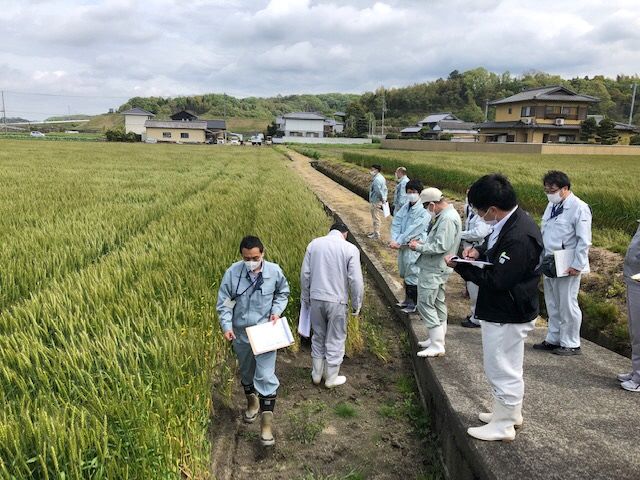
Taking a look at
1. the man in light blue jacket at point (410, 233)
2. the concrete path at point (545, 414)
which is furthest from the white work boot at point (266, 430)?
the man in light blue jacket at point (410, 233)

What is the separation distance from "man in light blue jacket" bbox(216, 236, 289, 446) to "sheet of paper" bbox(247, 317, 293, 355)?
64 millimetres

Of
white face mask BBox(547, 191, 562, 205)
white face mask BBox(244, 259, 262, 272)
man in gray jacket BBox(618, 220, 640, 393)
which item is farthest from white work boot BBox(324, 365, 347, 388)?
white face mask BBox(547, 191, 562, 205)

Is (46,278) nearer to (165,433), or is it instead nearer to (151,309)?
(151,309)

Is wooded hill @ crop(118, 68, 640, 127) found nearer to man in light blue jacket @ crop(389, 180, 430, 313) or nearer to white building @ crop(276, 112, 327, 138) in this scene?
white building @ crop(276, 112, 327, 138)

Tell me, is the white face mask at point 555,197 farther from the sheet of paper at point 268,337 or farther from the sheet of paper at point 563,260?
the sheet of paper at point 268,337

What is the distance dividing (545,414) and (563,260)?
147cm

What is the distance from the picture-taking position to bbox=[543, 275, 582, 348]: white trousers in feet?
13.8

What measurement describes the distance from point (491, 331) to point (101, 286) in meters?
3.26

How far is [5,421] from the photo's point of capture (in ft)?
6.98

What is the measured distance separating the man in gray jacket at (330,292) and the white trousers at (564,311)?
1.85m

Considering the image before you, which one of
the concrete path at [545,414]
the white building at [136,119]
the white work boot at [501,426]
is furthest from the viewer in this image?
the white building at [136,119]

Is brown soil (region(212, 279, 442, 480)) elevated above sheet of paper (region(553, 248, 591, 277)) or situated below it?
below

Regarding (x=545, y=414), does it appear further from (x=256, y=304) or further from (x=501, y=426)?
(x=256, y=304)

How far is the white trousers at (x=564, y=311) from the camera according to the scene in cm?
420
